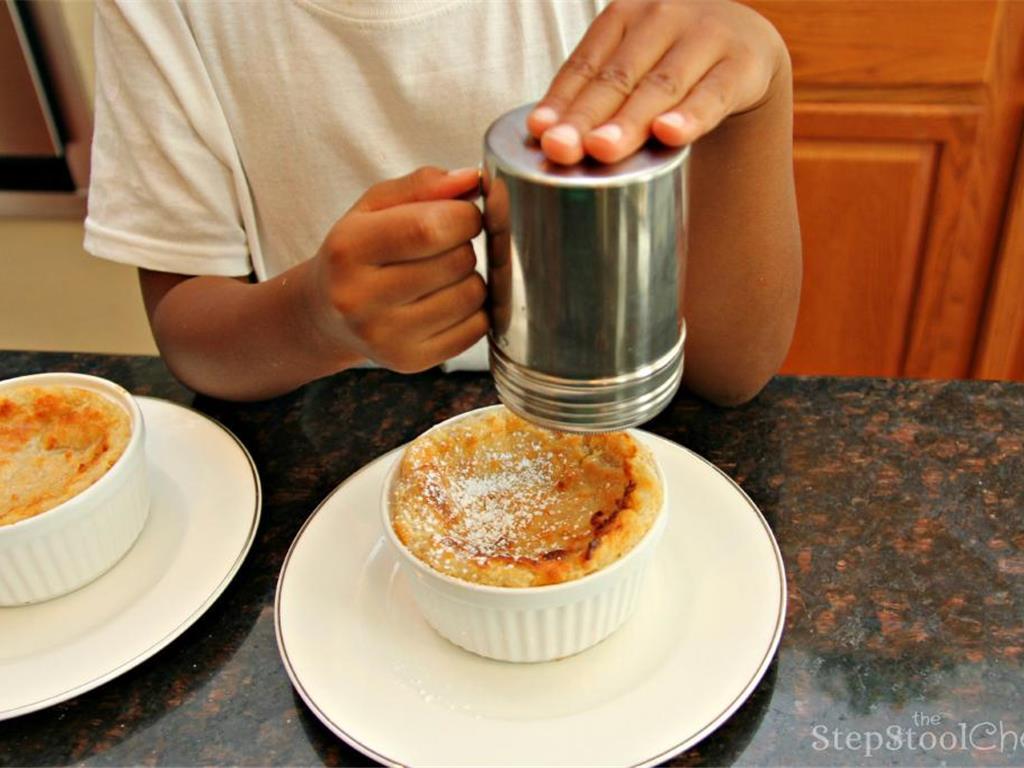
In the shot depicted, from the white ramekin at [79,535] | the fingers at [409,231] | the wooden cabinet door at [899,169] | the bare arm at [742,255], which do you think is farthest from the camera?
the wooden cabinet door at [899,169]

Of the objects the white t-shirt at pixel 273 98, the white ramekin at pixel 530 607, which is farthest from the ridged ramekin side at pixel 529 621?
the white t-shirt at pixel 273 98

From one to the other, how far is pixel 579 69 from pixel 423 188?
0.37ft

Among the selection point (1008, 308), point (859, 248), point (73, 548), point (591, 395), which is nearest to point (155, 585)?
point (73, 548)

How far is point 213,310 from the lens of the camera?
2.75 ft

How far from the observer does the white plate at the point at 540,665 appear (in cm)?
55

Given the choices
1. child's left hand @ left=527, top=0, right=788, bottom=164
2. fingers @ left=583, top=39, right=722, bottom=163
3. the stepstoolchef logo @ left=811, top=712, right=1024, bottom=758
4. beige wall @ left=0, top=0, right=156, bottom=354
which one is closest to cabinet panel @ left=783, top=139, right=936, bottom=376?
child's left hand @ left=527, top=0, right=788, bottom=164

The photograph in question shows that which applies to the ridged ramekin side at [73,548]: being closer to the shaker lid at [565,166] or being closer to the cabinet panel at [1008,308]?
the shaker lid at [565,166]

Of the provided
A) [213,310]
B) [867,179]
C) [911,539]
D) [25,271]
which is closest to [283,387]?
[213,310]

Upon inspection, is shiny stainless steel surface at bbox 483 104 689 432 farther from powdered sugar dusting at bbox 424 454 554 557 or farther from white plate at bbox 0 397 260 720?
white plate at bbox 0 397 260 720

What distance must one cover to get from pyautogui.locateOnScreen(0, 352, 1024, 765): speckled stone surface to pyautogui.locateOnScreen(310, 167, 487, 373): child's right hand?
210mm

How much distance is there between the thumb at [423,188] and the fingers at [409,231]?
0.01m

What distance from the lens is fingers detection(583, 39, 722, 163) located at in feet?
1.40

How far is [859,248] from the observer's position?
4.90 ft

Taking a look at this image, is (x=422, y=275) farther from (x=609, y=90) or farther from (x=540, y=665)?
(x=540, y=665)
